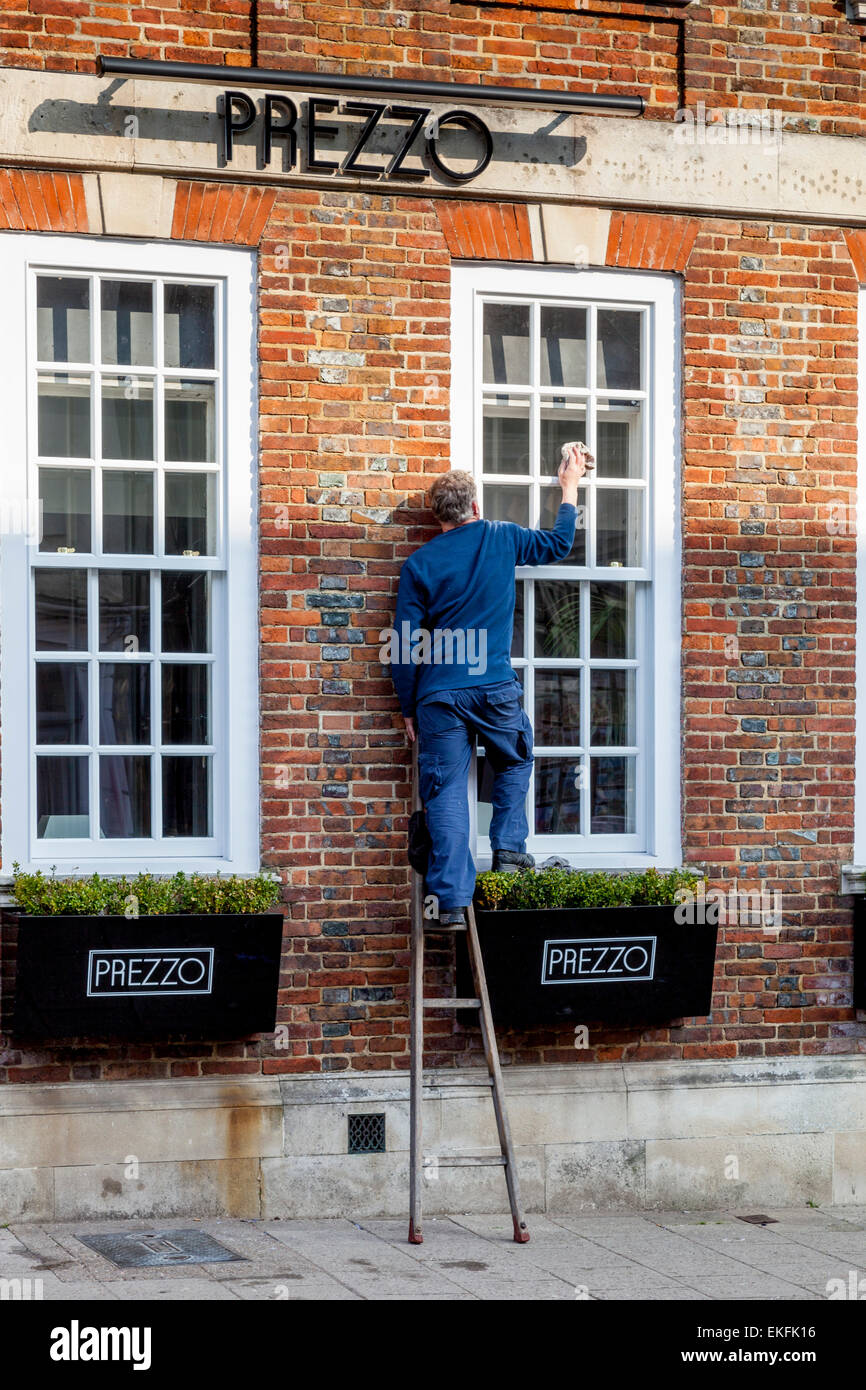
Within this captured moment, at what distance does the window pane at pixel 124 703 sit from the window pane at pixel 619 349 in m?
2.63

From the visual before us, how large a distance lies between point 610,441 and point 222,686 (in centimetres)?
224

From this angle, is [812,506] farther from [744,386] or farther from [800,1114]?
[800,1114]

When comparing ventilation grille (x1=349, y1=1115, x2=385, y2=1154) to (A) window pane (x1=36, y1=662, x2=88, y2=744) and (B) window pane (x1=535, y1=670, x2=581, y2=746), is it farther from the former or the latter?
(A) window pane (x1=36, y1=662, x2=88, y2=744)

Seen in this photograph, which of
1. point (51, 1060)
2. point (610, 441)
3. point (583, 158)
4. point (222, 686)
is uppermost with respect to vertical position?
point (583, 158)

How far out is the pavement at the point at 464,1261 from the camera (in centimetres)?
604

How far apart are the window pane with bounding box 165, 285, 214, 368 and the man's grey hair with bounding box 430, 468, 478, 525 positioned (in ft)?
3.93

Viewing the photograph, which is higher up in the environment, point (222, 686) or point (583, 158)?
point (583, 158)

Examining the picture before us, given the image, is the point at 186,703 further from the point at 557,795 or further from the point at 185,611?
the point at 557,795

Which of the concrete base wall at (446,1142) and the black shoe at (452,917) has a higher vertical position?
the black shoe at (452,917)

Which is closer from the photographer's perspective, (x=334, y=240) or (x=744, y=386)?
(x=334, y=240)

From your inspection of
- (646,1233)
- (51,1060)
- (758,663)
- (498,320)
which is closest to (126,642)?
(51,1060)

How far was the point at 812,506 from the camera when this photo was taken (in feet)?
26.2

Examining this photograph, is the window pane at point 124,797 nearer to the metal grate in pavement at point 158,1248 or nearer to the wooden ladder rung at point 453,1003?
the wooden ladder rung at point 453,1003

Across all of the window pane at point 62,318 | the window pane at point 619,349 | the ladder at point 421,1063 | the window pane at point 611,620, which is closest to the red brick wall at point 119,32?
the window pane at point 62,318
